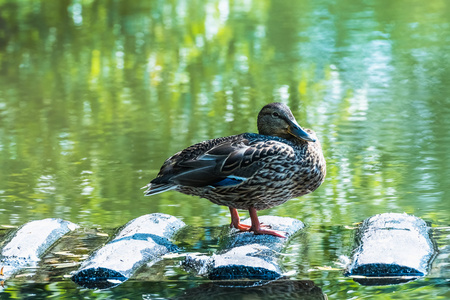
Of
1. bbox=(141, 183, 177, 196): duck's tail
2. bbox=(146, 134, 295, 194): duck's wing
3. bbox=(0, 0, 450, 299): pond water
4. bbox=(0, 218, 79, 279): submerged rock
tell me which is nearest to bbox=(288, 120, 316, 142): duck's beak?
bbox=(146, 134, 295, 194): duck's wing

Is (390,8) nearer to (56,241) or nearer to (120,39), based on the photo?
(120,39)

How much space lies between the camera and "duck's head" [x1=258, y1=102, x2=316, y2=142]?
21.5 feet

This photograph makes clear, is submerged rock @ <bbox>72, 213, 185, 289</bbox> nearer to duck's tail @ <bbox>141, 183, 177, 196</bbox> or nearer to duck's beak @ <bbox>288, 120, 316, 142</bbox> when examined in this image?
duck's tail @ <bbox>141, 183, 177, 196</bbox>

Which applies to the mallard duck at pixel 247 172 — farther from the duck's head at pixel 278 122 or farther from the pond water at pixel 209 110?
the pond water at pixel 209 110

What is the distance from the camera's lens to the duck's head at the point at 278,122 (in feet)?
21.5

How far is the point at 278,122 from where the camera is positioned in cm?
662

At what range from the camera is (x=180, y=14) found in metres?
18.4

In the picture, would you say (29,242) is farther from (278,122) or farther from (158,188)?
(278,122)

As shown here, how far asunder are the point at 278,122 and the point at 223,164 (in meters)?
0.67

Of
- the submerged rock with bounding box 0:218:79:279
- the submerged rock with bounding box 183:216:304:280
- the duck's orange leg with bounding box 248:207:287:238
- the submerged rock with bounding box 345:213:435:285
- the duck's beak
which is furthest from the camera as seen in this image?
the duck's beak

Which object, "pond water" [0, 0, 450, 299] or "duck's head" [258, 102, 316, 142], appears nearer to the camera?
"pond water" [0, 0, 450, 299]

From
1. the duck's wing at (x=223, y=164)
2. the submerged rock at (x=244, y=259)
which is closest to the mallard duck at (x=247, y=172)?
the duck's wing at (x=223, y=164)

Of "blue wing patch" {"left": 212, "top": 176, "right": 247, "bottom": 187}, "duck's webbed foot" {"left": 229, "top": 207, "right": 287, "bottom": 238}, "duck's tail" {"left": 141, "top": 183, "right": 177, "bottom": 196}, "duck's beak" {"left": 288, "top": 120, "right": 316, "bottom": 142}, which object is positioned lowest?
"duck's webbed foot" {"left": 229, "top": 207, "right": 287, "bottom": 238}

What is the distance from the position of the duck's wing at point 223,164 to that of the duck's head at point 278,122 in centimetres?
27
